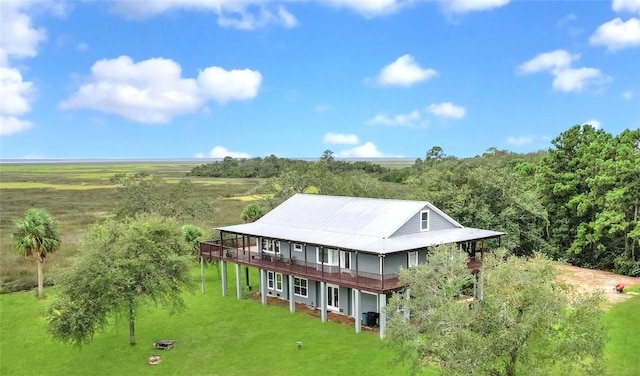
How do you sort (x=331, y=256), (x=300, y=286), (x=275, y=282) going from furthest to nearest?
(x=275, y=282) → (x=300, y=286) → (x=331, y=256)

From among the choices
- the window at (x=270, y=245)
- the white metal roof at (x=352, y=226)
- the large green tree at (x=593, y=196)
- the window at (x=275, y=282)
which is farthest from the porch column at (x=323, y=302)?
the large green tree at (x=593, y=196)

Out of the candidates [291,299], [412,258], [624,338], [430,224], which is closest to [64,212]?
[291,299]

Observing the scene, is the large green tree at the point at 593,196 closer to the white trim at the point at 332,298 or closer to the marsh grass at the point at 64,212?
the white trim at the point at 332,298

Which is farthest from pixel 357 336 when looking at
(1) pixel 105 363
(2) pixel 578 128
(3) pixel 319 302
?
→ (2) pixel 578 128

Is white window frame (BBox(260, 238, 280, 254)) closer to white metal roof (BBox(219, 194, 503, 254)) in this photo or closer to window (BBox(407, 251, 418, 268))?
white metal roof (BBox(219, 194, 503, 254))

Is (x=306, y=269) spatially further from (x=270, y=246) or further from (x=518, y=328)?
(x=518, y=328)

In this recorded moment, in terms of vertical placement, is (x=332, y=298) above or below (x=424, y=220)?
below

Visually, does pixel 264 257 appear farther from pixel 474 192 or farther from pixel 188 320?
pixel 474 192
